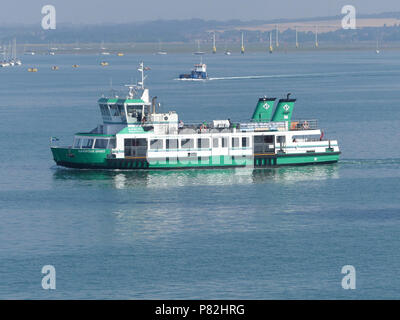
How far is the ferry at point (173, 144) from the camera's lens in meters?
103

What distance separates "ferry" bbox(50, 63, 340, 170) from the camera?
338 ft

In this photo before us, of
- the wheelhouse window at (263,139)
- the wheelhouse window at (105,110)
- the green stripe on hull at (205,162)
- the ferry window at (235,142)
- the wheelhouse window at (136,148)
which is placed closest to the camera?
the wheelhouse window at (136,148)

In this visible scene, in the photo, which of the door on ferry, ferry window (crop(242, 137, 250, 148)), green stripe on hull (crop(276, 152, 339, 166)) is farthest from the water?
ferry window (crop(242, 137, 250, 148))

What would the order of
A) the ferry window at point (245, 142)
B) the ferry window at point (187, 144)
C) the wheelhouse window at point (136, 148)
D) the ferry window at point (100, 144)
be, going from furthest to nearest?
the ferry window at point (245, 142)
the ferry window at point (187, 144)
the wheelhouse window at point (136, 148)
the ferry window at point (100, 144)

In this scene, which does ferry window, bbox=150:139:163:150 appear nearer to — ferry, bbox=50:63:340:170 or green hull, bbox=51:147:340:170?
ferry, bbox=50:63:340:170

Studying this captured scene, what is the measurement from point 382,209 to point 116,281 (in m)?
29.3

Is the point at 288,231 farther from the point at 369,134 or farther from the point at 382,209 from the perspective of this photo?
the point at 369,134

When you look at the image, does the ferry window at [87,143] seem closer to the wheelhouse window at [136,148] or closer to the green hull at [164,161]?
the green hull at [164,161]

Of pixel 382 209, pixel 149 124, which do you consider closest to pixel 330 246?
pixel 382 209

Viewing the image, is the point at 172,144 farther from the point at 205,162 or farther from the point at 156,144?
the point at 205,162

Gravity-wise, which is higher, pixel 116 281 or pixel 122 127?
pixel 122 127

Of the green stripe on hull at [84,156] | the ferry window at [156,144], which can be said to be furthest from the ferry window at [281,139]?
the green stripe on hull at [84,156]

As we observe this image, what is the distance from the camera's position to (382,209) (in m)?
86.1
